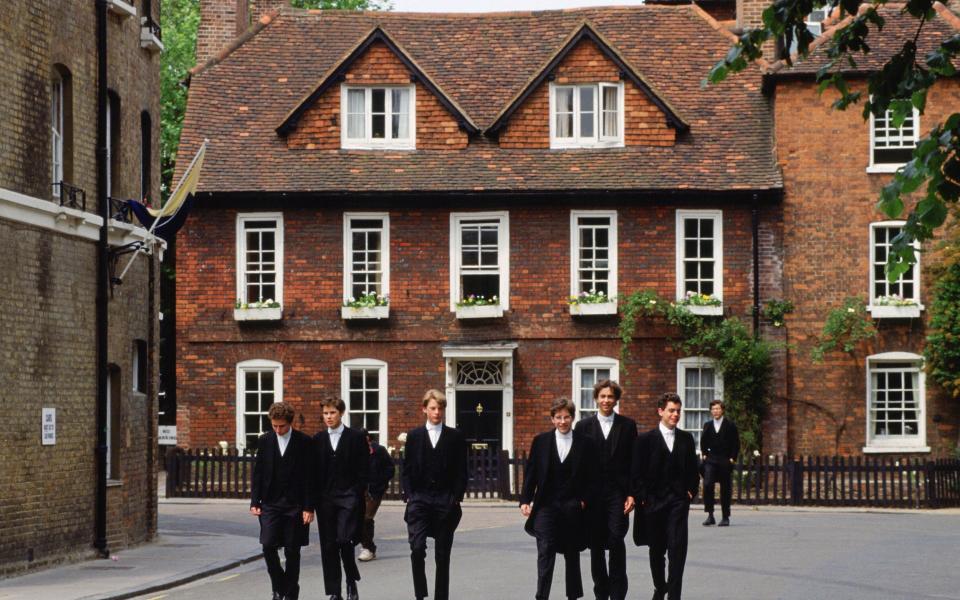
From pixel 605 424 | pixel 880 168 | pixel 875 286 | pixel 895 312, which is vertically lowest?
pixel 605 424

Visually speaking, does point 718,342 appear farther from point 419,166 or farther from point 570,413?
point 570,413

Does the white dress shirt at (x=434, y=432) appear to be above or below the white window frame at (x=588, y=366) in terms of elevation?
below

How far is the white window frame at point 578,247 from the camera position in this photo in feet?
119

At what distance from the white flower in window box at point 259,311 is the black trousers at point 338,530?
20685mm

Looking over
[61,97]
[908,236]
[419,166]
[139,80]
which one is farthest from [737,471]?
[908,236]

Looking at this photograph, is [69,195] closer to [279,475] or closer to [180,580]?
[180,580]

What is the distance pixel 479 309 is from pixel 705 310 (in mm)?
4905

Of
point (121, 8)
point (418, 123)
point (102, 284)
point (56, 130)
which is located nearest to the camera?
point (56, 130)

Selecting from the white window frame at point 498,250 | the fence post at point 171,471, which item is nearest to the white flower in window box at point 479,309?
the white window frame at point 498,250

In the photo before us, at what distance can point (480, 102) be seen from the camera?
38.2 metres

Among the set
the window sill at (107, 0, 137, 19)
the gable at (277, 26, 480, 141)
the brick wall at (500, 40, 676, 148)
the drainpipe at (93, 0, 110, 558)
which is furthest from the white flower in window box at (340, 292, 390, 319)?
the drainpipe at (93, 0, 110, 558)

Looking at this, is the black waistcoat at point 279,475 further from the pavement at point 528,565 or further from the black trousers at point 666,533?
the black trousers at point 666,533

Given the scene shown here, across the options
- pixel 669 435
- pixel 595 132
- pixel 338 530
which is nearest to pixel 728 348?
pixel 595 132

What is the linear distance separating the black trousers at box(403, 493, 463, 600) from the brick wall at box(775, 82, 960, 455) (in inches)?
839
